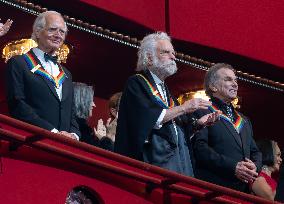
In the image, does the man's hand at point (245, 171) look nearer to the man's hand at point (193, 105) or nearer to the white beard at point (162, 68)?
the man's hand at point (193, 105)

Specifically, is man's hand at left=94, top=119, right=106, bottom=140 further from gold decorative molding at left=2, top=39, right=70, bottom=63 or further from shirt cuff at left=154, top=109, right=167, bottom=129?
shirt cuff at left=154, top=109, right=167, bottom=129

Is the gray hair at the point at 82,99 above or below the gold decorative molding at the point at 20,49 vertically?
below

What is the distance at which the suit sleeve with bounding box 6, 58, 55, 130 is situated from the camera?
340cm

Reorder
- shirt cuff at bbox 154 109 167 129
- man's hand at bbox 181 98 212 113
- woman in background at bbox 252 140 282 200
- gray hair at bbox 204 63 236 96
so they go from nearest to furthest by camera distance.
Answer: man's hand at bbox 181 98 212 113 → shirt cuff at bbox 154 109 167 129 → woman in background at bbox 252 140 282 200 → gray hair at bbox 204 63 236 96

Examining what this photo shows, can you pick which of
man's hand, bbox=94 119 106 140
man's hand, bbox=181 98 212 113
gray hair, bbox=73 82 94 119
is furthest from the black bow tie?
man's hand, bbox=94 119 106 140

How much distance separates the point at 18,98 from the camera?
11.3 feet

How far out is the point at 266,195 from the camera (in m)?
4.18

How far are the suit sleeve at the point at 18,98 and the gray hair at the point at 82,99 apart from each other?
1.39 m

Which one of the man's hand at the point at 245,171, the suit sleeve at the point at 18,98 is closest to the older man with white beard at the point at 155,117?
the man's hand at the point at 245,171

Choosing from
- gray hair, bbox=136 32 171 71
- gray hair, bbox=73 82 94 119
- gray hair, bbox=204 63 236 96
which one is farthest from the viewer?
gray hair, bbox=73 82 94 119

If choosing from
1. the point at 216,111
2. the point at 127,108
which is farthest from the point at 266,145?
the point at 127,108

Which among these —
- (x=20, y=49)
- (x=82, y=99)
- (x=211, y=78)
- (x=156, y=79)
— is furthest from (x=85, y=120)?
(x=156, y=79)

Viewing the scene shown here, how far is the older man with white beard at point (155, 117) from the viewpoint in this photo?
12.1 feet

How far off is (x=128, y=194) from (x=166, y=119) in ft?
1.64
